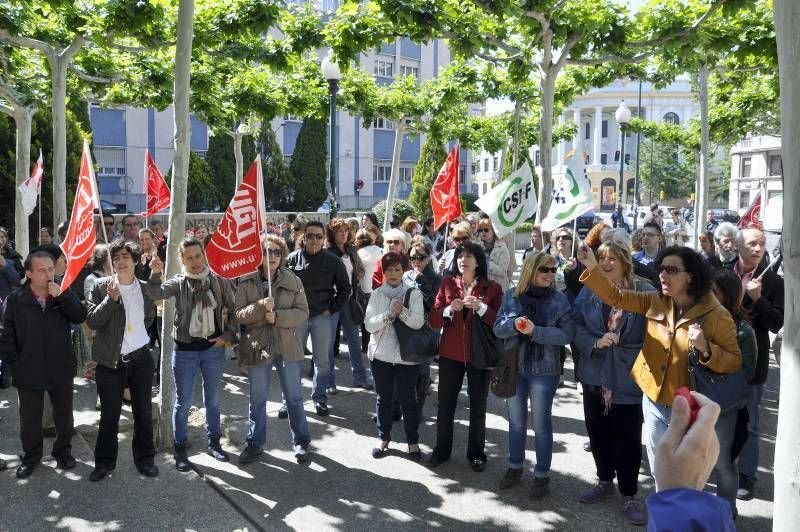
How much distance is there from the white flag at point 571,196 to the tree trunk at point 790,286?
14.0 feet

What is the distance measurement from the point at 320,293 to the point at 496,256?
2419mm

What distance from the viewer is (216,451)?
5.90 m

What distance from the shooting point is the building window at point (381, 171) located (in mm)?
45509

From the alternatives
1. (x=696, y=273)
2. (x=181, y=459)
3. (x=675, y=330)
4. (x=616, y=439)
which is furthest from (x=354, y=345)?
(x=696, y=273)

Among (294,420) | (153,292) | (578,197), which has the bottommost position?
(294,420)

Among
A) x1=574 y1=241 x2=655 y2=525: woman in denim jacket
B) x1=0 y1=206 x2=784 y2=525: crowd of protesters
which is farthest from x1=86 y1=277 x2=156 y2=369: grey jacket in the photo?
x1=574 y1=241 x2=655 y2=525: woman in denim jacket

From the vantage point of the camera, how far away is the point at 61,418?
18.4 feet

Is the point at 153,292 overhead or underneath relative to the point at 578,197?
underneath

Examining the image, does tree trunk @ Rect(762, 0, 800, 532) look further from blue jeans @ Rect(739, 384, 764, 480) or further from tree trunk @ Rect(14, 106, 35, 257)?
tree trunk @ Rect(14, 106, 35, 257)

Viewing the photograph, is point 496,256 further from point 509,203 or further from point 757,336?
point 757,336

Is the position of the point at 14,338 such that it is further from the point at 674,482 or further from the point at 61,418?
the point at 674,482

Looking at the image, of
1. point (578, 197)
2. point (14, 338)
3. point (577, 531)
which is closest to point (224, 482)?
point (14, 338)

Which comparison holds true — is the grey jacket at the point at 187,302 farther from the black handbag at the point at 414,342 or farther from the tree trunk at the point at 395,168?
the tree trunk at the point at 395,168

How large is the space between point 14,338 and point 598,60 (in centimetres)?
868
